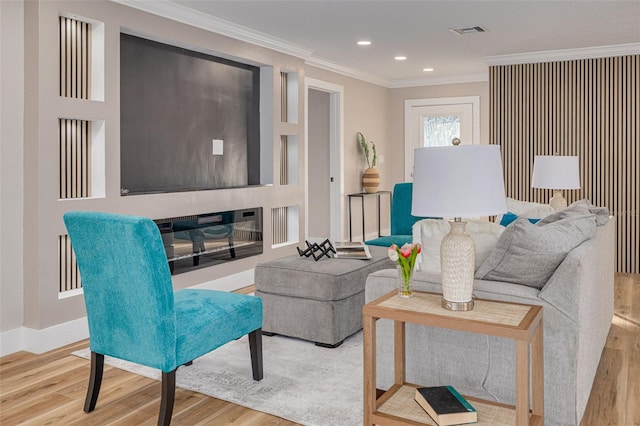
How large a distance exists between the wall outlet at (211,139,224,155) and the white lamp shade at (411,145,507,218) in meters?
3.21

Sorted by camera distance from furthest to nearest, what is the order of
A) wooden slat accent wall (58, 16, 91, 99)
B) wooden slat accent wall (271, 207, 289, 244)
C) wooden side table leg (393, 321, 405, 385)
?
1. wooden slat accent wall (271, 207, 289, 244)
2. wooden slat accent wall (58, 16, 91, 99)
3. wooden side table leg (393, 321, 405, 385)

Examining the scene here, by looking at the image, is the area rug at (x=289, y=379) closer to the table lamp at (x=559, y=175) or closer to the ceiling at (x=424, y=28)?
the table lamp at (x=559, y=175)

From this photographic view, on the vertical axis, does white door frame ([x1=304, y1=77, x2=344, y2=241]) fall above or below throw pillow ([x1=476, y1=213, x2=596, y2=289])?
above

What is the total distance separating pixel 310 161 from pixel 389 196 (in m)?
1.46

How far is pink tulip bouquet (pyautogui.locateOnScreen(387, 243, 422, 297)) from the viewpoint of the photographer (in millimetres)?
2256

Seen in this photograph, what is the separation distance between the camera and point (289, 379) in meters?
2.91

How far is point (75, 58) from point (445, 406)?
3175mm

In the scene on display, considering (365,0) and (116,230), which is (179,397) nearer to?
(116,230)

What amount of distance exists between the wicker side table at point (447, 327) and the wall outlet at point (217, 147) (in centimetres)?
311

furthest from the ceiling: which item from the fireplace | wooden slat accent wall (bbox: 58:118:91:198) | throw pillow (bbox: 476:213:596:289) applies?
throw pillow (bbox: 476:213:596:289)

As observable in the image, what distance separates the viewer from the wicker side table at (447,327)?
1.95m

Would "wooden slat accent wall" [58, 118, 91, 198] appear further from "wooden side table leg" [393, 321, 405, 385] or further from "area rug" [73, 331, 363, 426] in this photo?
"wooden side table leg" [393, 321, 405, 385]

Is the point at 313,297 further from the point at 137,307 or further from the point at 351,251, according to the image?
the point at 137,307

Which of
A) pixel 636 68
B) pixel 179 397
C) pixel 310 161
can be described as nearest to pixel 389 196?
pixel 310 161
